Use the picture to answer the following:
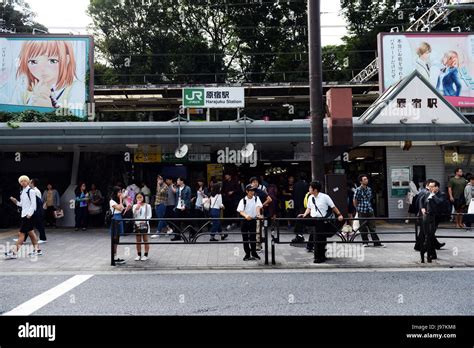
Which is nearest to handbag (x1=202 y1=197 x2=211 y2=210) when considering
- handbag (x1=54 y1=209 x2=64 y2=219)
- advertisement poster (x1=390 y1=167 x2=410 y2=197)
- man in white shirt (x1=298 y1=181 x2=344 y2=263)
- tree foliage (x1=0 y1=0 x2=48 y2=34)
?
man in white shirt (x1=298 y1=181 x2=344 y2=263)

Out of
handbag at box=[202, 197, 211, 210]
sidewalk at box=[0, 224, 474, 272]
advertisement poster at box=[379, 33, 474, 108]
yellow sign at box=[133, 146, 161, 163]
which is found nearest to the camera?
sidewalk at box=[0, 224, 474, 272]

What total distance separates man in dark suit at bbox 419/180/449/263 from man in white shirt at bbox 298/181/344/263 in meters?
1.80

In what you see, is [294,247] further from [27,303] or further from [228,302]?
[27,303]

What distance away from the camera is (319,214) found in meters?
9.12

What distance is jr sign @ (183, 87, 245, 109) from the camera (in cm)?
1546

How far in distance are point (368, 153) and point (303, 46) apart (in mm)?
20370

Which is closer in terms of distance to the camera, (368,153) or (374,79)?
(368,153)

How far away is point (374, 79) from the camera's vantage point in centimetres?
2920

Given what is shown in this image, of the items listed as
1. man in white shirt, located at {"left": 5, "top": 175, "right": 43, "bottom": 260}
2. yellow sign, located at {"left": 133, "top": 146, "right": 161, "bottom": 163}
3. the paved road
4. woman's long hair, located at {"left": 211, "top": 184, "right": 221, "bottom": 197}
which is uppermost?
yellow sign, located at {"left": 133, "top": 146, "right": 161, "bottom": 163}

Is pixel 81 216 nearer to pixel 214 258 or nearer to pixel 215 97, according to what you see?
pixel 215 97

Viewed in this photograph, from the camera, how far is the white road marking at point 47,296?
5.72m

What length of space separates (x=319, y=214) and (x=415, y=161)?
995 centimetres

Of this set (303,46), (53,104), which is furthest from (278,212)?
(303,46)

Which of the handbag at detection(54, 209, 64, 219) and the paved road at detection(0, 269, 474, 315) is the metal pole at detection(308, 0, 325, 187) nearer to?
the paved road at detection(0, 269, 474, 315)
